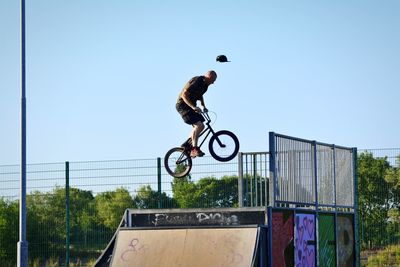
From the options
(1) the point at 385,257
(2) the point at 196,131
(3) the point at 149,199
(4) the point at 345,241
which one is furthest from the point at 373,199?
(2) the point at 196,131

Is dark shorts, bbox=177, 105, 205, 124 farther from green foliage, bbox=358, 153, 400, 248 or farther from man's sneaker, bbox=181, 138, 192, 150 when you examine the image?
green foliage, bbox=358, 153, 400, 248

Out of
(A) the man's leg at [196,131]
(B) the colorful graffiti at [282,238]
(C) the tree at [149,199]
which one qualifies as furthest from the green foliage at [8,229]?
(B) the colorful graffiti at [282,238]

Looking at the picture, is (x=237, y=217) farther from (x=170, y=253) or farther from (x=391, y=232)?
(x=391, y=232)

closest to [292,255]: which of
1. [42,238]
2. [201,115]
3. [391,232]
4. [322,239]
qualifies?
[322,239]

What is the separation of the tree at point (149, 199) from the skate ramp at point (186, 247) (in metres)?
5.24

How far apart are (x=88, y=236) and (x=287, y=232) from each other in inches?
289

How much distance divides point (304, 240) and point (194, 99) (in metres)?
3.62

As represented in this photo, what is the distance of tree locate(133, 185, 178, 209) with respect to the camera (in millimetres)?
22750

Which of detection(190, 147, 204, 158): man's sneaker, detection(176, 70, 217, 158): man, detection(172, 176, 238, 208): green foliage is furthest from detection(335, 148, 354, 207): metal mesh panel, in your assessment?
detection(176, 70, 217, 158): man

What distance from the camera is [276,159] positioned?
1706 centimetres

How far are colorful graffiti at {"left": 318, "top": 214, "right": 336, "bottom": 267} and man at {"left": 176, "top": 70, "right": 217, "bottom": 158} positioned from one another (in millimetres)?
3463

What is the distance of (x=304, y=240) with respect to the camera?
18141 mm

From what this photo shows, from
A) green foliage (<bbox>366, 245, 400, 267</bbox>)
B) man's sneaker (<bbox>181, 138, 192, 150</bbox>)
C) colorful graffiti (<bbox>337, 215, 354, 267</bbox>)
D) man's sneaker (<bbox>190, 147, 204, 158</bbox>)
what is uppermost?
man's sneaker (<bbox>181, 138, 192, 150</bbox>)

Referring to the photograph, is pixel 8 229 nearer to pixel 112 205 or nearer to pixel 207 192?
pixel 112 205
